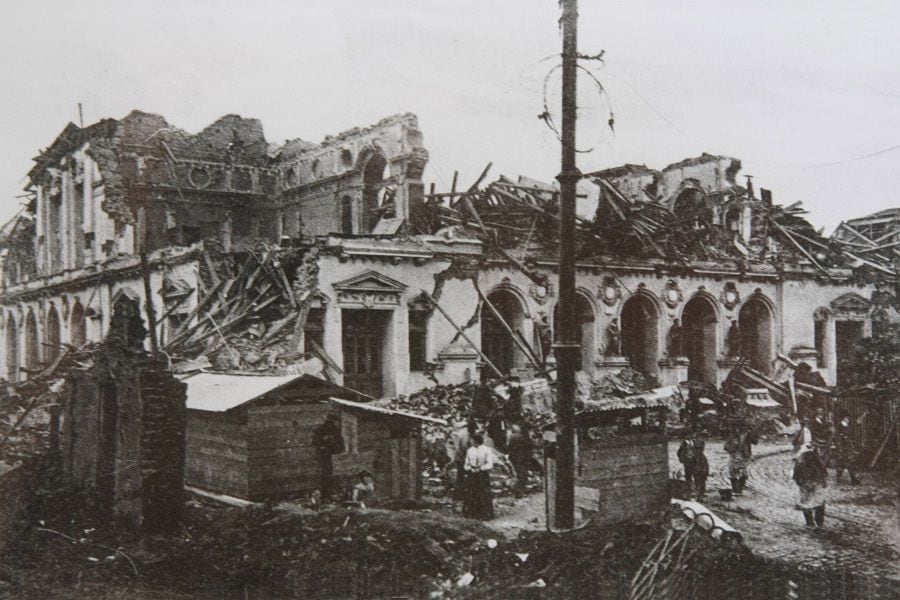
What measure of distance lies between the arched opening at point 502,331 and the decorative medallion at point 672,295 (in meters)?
2.40

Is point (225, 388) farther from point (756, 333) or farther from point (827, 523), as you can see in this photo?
point (756, 333)

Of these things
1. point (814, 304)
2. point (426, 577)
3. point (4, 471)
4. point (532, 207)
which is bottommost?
point (426, 577)

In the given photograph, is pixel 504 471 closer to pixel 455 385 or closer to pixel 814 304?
pixel 455 385

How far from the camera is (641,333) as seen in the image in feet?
47.3

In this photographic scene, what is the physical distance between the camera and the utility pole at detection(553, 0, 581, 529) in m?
7.75

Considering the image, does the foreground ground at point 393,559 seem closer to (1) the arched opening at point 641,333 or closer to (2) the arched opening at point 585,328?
(1) the arched opening at point 641,333

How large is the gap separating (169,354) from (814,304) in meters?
8.89

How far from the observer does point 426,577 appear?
795cm

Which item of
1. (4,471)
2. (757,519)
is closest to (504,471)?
(757,519)

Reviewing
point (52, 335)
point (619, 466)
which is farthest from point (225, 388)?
point (619, 466)

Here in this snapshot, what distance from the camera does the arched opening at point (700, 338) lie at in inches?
497

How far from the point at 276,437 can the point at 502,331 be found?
5205 millimetres

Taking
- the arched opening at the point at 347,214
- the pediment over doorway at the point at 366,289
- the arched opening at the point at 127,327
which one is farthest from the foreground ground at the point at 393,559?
the arched opening at the point at 347,214

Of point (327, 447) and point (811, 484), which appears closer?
point (327, 447)
